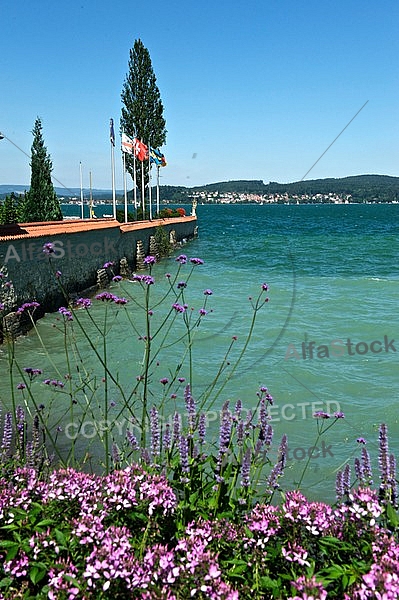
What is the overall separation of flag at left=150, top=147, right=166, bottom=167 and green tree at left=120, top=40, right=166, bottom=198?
298cm

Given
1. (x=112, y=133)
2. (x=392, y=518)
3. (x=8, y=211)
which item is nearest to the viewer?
(x=392, y=518)

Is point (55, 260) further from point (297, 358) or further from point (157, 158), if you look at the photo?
point (157, 158)

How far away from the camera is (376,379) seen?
11.1m

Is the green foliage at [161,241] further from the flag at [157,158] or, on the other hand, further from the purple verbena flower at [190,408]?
the purple verbena flower at [190,408]

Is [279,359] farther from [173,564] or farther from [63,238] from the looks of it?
[173,564]

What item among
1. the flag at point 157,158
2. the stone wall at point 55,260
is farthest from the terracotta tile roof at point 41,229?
the flag at point 157,158

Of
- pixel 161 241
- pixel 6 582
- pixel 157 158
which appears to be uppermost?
pixel 157 158

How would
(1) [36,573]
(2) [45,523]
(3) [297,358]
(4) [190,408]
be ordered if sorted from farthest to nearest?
1. (3) [297,358]
2. (4) [190,408]
3. (2) [45,523]
4. (1) [36,573]

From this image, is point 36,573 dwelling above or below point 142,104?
below

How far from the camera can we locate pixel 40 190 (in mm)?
32781

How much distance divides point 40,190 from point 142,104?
65.3ft

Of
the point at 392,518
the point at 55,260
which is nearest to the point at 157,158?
the point at 55,260

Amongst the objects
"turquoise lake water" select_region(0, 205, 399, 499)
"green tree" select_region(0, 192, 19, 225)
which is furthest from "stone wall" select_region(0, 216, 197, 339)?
"green tree" select_region(0, 192, 19, 225)

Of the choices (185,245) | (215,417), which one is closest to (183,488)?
(215,417)
